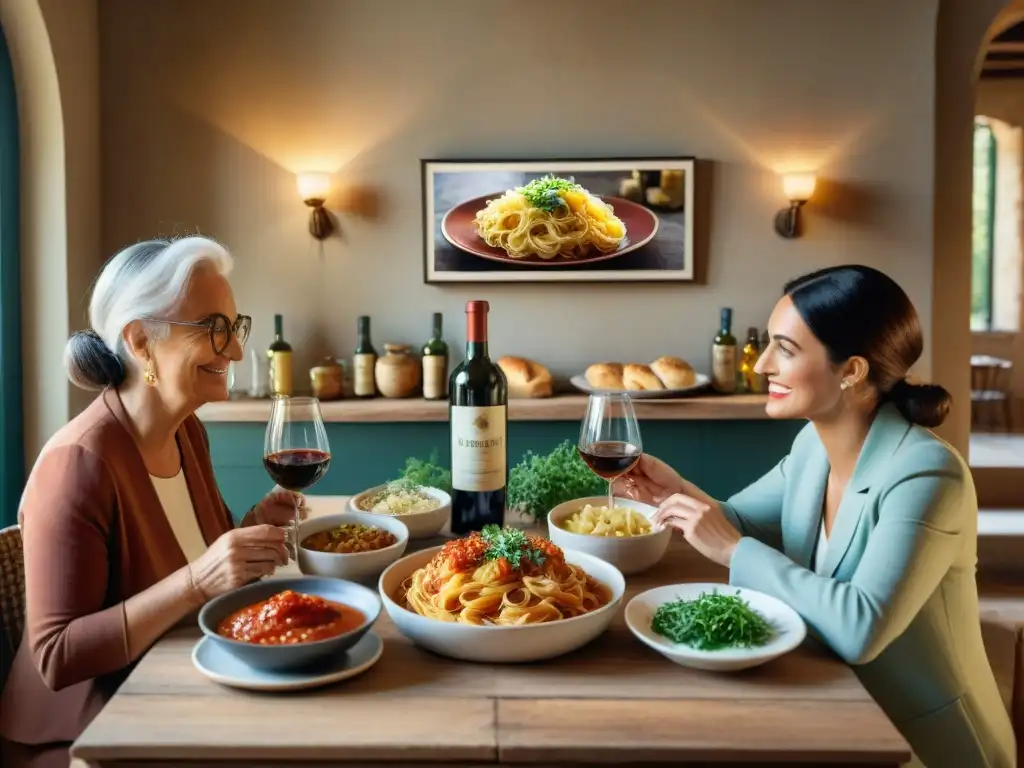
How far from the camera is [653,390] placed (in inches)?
152

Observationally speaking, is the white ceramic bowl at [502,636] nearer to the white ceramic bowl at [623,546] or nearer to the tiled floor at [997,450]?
the white ceramic bowl at [623,546]

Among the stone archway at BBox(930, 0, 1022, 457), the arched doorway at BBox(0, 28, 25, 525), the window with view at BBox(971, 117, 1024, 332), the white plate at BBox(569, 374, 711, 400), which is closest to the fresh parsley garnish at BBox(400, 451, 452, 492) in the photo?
the white plate at BBox(569, 374, 711, 400)

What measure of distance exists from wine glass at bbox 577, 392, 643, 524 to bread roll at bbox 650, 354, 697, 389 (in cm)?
237

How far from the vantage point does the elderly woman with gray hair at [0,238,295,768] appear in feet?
4.49

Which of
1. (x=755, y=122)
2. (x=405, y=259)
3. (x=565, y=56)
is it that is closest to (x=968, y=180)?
(x=755, y=122)

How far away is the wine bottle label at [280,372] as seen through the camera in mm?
4102

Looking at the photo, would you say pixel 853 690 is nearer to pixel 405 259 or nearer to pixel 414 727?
pixel 414 727

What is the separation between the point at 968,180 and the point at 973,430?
4.04 metres

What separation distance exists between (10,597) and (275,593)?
0.73m

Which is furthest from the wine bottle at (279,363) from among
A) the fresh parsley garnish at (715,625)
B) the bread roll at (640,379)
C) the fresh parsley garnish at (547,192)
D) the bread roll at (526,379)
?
the fresh parsley garnish at (715,625)

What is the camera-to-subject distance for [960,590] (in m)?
1.56

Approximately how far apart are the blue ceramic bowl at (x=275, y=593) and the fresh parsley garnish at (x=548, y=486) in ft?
2.35

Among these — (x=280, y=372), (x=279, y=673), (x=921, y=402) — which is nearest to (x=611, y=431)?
(x=921, y=402)

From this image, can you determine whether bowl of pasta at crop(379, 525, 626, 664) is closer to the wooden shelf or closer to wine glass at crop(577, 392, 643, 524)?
wine glass at crop(577, 392, 643, 524)
